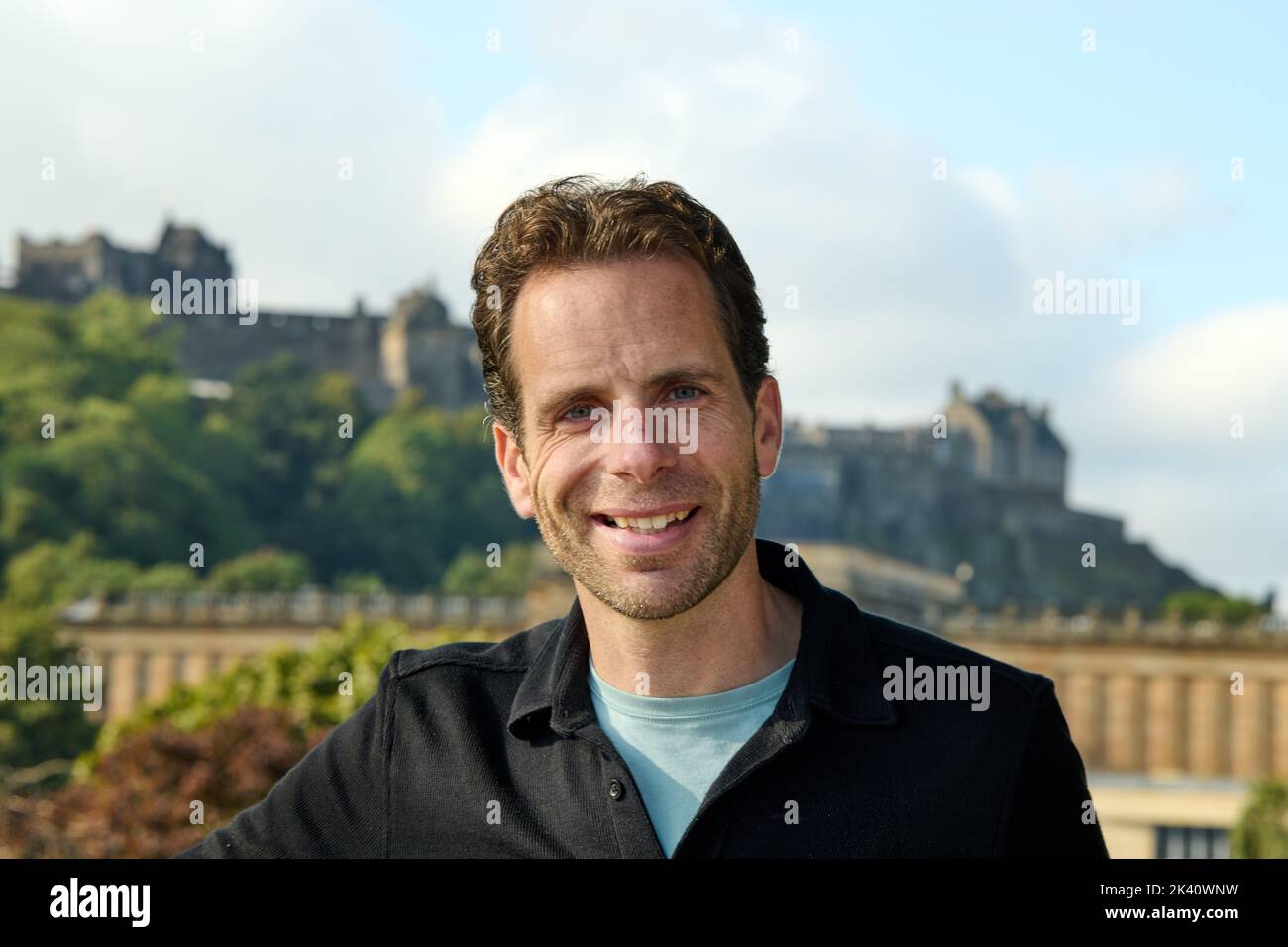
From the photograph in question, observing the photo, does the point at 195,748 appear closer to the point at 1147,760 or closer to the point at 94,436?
the point at 1147,760

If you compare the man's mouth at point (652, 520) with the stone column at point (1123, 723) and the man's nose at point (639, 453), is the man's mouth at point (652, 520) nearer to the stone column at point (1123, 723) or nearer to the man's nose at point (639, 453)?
the man's nose at point (639, 453)

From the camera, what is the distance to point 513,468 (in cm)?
369

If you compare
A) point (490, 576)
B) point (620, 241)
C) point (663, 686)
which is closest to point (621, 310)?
point (620, 241)

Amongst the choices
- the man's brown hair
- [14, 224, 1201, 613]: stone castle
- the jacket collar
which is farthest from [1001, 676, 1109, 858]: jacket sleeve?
[14, 224, 1201, 613]: stone castle

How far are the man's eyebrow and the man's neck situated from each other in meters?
0.30

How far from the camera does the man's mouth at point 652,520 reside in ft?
11.0

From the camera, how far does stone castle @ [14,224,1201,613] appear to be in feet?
360

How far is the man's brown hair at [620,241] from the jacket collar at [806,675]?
14.2 inches

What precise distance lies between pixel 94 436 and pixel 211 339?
26.0 meters

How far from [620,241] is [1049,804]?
3.66ft

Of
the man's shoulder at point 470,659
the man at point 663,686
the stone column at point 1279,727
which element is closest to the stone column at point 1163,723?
the stone column at point 1279,727

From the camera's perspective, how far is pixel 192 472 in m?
94.8

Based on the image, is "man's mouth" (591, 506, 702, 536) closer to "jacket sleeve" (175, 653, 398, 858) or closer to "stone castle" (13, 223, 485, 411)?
"jacket sleeve" (175, 653, 398, 858)
